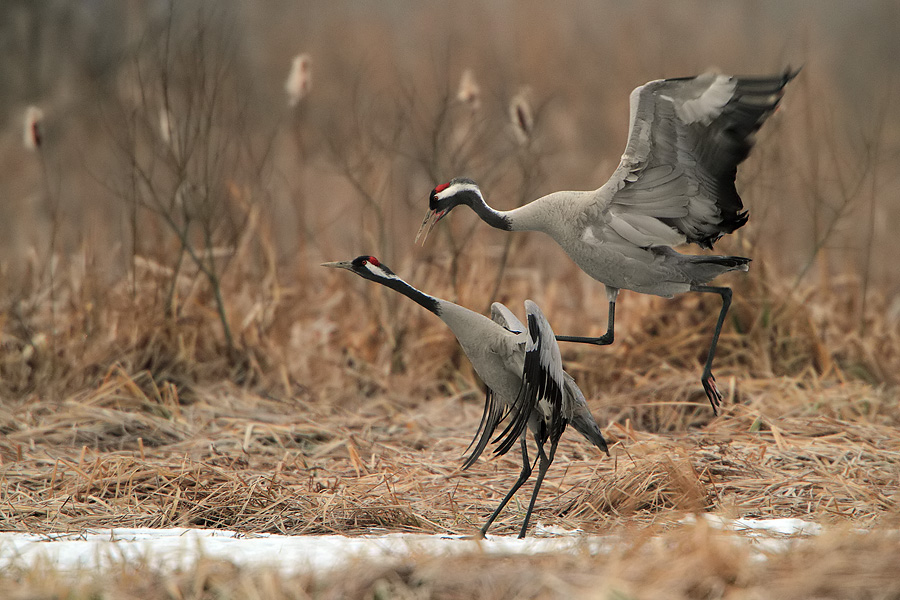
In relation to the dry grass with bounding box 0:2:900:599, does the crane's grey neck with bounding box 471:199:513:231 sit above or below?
above

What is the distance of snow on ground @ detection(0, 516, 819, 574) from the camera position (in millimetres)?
2631

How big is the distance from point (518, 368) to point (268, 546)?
98 cm

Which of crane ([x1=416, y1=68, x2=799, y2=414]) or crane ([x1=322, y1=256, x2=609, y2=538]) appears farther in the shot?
crane ([x1=416, y1=68, x2=799, y2=414])

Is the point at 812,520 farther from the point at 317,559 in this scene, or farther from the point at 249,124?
the point at 249,124

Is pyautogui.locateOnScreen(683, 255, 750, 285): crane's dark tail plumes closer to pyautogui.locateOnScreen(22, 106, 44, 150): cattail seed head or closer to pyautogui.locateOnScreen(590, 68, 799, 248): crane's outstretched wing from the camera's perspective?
pyautogui.locateOnScreen(590, 68, 799, 248): crane's outstretched wing

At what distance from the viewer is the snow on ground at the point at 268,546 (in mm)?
2631

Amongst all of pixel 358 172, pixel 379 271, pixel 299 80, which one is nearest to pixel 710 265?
pixel 379 271

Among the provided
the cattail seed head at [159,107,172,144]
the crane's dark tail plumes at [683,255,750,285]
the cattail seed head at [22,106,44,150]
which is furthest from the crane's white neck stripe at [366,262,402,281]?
the cattail seed head at [22,106,44,150]

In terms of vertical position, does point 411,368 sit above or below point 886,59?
below

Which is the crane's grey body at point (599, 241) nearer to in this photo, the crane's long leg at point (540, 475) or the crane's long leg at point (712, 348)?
the crane's long leg at point (712, 348)

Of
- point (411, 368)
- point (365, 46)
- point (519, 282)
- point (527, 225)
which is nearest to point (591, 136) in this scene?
point (365, 46)

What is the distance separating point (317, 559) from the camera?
2.69 m

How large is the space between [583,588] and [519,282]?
12.8 feet

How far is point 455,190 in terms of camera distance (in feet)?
11.3
